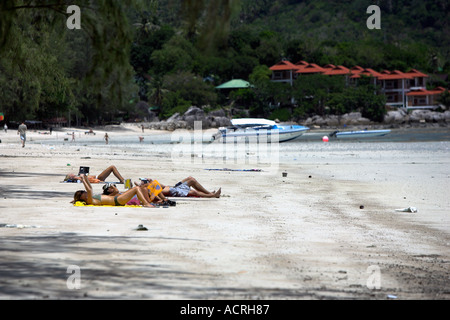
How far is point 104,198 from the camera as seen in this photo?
12914mm

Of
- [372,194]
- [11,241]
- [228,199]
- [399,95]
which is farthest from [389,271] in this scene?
[399,95]

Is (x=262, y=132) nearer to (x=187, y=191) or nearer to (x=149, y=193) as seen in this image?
(x=187, y=191)

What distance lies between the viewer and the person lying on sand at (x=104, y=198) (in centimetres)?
1285

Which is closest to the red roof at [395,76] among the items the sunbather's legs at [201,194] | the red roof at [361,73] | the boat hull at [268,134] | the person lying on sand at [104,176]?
the red roof at [361,73]

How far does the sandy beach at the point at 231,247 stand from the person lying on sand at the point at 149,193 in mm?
394

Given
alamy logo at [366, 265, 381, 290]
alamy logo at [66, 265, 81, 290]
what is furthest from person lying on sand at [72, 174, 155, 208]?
alamy logo at [366, 265, 381, 290]

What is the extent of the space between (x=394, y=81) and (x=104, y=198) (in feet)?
380

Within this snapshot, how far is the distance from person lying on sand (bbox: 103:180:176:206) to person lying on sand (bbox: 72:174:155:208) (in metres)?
0.11

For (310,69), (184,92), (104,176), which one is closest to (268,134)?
(104,176)

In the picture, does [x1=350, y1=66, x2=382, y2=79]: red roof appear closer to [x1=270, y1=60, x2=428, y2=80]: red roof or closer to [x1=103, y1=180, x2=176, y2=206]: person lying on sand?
[x1=270, y1=60, x2=428, y2=80]: red roof

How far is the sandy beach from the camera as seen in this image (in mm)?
6496

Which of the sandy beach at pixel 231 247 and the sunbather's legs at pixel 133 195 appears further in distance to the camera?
the sunbather's legs at pixel 133 195

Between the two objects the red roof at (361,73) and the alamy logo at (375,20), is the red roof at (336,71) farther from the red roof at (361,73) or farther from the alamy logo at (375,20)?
the alamy logo at (375,20)
